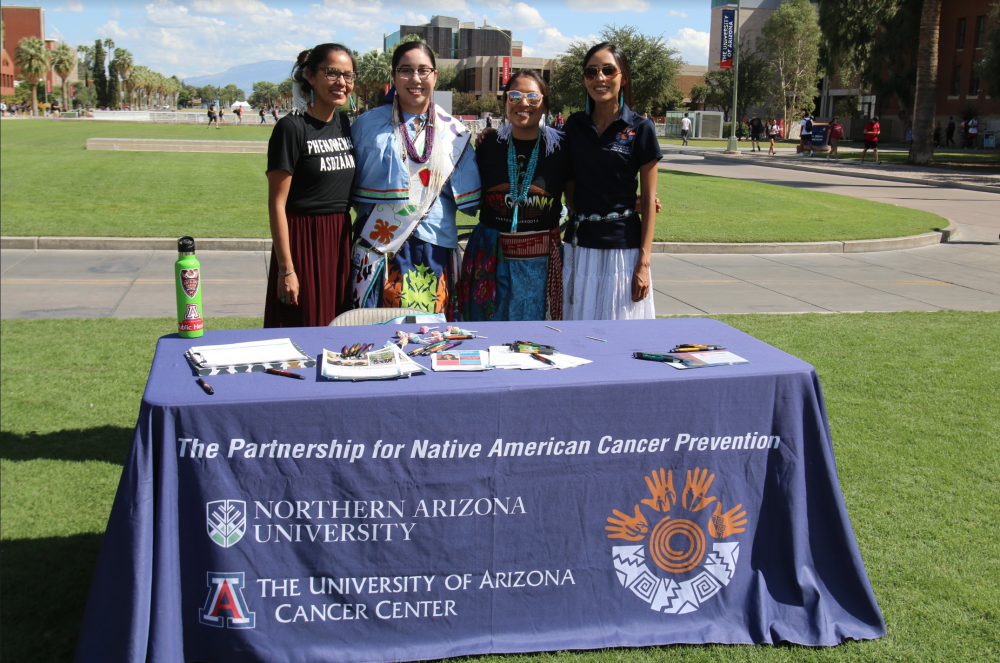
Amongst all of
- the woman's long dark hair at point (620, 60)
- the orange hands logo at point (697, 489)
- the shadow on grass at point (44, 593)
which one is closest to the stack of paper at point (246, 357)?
the shadow on grass at point (44, 593)

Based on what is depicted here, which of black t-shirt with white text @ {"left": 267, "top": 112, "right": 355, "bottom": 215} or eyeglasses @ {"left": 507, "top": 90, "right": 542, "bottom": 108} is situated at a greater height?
eyeglasses @ {"left": 507, "top": 90, "right": 542, "bottom": 108}

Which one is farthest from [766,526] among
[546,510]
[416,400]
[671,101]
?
[671,101]

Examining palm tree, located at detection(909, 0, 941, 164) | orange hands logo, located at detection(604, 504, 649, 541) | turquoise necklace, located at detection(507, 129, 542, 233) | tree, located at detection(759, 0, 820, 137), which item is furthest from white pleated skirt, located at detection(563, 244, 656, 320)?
tree, located at detection(759, 0, 820, 137)

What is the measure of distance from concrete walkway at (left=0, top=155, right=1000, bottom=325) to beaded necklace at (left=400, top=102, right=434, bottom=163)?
4.05m

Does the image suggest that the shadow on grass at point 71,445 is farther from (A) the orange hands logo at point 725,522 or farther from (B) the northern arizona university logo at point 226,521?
(A) the orange hands logo at point 725,522

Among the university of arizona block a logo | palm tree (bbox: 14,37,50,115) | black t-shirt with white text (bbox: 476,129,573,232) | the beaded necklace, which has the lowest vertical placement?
the university of arizona block a logo

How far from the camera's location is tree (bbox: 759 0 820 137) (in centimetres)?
6141

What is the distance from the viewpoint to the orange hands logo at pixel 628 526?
9.68 feet

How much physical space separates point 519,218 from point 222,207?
1139cm

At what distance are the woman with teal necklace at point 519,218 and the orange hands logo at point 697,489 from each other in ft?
5.38

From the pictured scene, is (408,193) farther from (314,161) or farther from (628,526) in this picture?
(628,526)

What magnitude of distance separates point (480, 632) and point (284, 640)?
657 millimetres

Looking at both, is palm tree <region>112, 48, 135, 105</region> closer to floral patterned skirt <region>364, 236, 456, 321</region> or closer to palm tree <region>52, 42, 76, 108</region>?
palm tree <region>52, 42, 76, 108</region>

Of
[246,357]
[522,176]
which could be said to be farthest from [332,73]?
[246,357]
